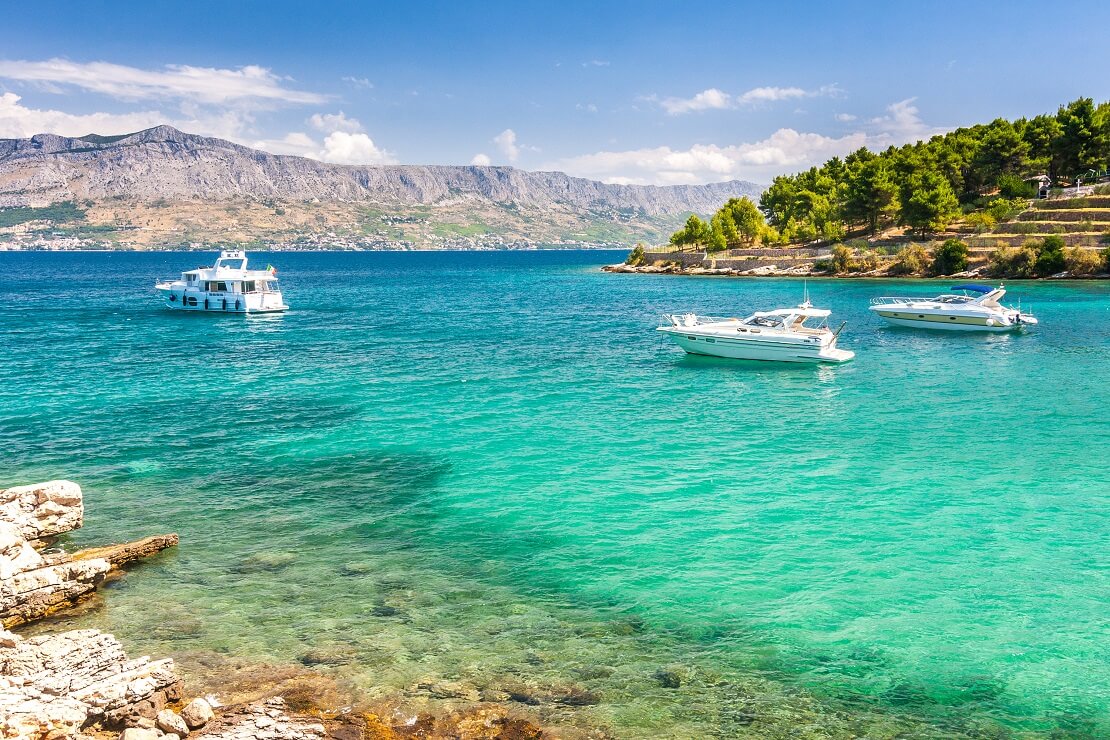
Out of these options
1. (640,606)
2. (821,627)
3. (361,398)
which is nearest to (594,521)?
(640,606)

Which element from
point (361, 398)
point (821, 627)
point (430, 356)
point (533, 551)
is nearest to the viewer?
point (821, 627)

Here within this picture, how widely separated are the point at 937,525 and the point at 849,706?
8.82 metres

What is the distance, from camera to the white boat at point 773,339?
137ft

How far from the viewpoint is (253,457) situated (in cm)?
2433

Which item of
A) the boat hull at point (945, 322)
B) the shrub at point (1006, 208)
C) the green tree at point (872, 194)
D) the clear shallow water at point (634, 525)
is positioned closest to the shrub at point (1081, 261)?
the shrub at point (1006, 208)

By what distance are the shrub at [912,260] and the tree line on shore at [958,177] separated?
800cm

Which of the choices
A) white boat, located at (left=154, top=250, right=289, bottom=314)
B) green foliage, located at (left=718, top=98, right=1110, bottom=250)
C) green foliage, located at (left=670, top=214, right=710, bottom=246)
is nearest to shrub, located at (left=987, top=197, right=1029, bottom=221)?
green foliage, located at (left=718, top=98, right=1110, bottom=250)

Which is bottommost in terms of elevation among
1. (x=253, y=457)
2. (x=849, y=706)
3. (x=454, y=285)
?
(x=849, y=706)

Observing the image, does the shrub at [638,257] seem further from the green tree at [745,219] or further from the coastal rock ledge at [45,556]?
the coastal rock ledge at [45,556]

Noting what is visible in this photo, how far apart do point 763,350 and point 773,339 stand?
39.3 inches

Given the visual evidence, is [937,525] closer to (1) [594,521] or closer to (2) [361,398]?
(1) [594,521]

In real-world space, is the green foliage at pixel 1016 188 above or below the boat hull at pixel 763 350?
above

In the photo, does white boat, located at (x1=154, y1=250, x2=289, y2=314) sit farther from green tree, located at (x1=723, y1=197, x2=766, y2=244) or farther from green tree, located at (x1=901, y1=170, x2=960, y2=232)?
green tree, located at (x1=723, y1=197, x2=766, y2=244)

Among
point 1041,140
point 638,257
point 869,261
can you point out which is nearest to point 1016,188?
point 1041,140
